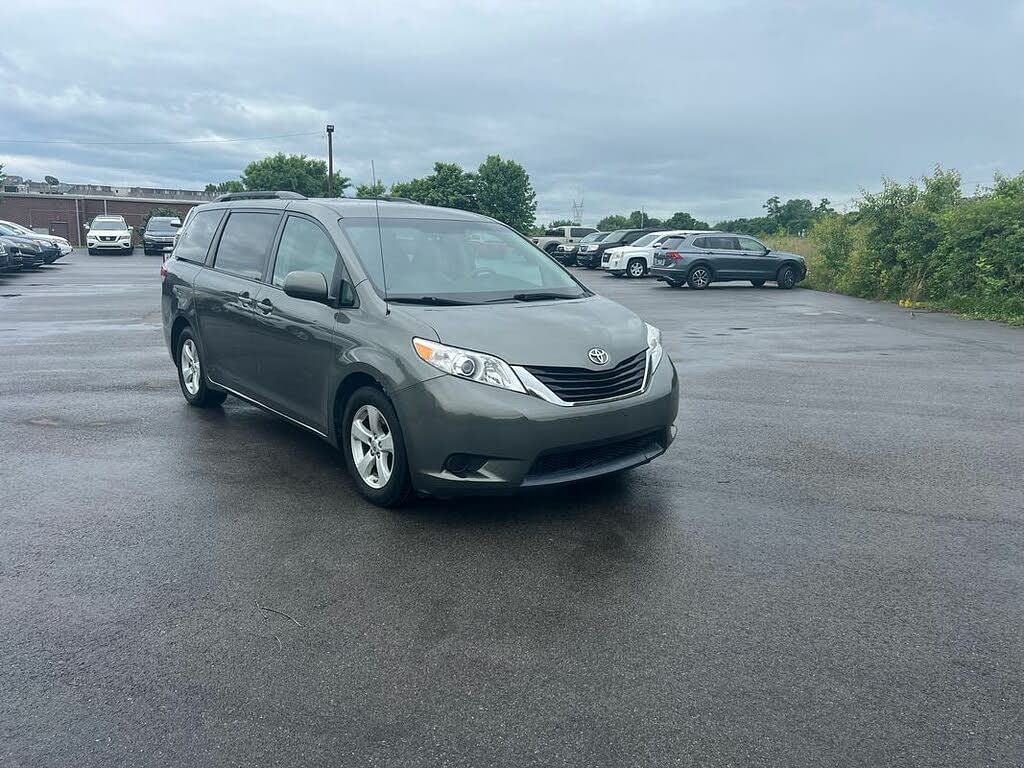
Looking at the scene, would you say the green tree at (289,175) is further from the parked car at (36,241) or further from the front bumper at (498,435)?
the front bumper at (498,435)

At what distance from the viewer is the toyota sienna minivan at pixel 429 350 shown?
439 centimetres

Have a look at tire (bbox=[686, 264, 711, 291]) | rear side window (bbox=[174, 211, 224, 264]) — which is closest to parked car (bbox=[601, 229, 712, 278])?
tire (bbox=[686, 264, 711, 291])

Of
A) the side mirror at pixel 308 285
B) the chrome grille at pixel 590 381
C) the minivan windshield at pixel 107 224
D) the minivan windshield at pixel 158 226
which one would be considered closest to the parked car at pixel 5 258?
the minivan windshield at pixel 158 226

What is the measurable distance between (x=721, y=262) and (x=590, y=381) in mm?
21478

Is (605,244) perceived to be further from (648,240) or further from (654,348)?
(654,348)

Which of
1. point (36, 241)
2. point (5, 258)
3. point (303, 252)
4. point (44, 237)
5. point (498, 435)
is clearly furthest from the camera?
point (44, 237)

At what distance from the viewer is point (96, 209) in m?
84.1

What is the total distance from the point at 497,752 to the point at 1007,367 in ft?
33.2

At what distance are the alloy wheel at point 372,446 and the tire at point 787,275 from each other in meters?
22.7

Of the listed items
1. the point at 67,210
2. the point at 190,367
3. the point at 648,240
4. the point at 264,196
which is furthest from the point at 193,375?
the point at 67,210

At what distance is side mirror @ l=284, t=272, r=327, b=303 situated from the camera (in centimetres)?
504

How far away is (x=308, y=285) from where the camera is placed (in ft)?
16.6

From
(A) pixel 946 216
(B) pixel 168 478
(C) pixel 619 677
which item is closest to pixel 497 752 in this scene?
(C) pixel 619 677

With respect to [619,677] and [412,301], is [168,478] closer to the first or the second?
[412,301]
